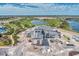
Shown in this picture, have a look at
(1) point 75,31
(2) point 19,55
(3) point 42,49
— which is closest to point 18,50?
(2) point 19,55

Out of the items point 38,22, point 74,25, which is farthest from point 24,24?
point 74,25

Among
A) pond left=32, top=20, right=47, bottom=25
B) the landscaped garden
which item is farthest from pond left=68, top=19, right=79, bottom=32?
pond left=32, top=20, right=47, bottom=25

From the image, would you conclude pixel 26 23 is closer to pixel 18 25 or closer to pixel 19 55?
pixel 18 25

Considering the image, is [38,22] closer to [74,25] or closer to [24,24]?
[24,24]

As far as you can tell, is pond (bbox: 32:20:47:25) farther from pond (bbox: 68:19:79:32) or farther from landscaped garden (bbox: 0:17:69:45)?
pond (bbox: 68:19:79:32)

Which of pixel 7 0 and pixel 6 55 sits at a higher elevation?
pixel 7 0

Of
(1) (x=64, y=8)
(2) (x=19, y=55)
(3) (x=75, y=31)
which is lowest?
(2) (x=19, y=55)

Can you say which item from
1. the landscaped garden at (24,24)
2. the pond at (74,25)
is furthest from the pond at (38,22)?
the pond at (74,25)

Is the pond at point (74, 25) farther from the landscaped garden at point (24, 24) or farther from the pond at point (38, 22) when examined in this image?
the pond at point (38, 22)

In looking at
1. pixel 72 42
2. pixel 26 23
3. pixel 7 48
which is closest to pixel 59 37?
pixel 72 42

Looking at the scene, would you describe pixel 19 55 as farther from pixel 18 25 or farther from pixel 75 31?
pixel 75 31
